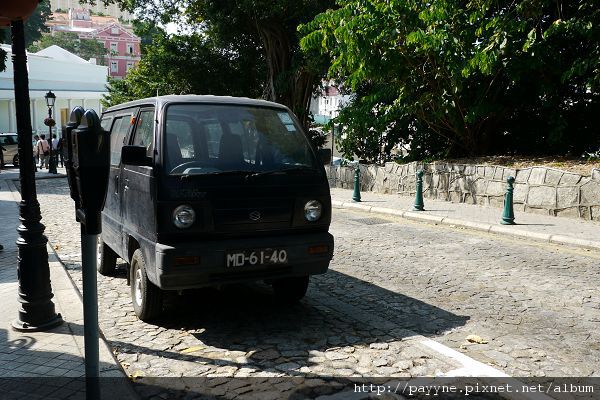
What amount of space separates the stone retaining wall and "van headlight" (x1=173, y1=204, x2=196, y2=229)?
873 cm

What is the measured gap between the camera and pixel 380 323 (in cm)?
513

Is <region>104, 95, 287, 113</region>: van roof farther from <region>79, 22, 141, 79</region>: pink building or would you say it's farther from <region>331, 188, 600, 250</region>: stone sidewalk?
<region>79, 22, 141, 79</region>: pink building

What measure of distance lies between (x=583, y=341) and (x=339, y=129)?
48.1 ft

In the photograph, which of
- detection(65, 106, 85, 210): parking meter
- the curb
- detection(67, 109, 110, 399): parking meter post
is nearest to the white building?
the curb

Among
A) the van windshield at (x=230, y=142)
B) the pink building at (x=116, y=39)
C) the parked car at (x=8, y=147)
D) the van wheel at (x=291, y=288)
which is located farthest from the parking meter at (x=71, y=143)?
the pink building at (x=116, y=39)

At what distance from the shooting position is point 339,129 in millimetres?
18875

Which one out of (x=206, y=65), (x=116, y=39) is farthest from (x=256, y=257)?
(x=116, y=39)

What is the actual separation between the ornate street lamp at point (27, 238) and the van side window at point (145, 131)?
3.13 feet

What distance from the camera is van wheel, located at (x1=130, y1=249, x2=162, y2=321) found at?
194 inches

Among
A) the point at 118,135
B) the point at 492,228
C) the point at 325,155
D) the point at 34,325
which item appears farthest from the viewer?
the point at 492,228

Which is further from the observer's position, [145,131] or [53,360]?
[145,131]

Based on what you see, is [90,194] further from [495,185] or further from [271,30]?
[271,30]

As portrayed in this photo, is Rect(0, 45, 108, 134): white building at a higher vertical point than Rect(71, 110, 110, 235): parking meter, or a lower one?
higher

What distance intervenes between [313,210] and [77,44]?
114901mm
